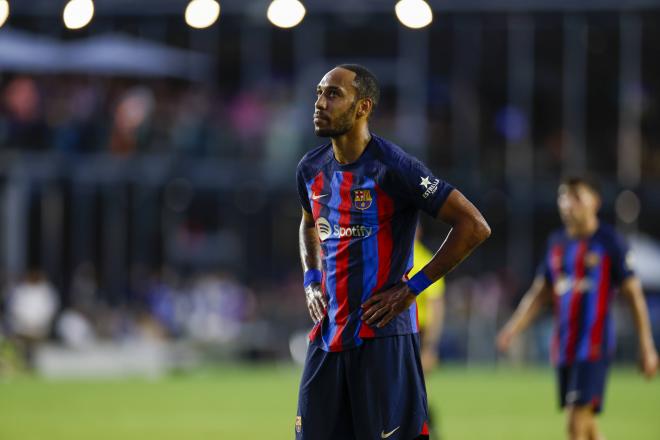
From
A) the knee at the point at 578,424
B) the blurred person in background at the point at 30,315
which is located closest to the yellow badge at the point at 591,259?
the knee at the point at 578,424

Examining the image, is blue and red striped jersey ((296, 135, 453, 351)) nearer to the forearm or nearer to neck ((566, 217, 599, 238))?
the forearm

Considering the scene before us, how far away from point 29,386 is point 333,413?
1552 centimetres

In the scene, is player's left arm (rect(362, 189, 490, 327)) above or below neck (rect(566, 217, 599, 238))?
below

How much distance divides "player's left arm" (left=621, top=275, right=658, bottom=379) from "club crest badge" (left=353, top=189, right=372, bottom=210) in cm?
396

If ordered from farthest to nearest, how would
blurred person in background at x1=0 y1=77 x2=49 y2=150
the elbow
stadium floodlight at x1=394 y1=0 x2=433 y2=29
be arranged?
1. blurred person in background at x1=0 y1=77 x2=49 y2=150
2. stadium floodlight at x1=394 y1=0 x2=433 y2=29
3. the elbow

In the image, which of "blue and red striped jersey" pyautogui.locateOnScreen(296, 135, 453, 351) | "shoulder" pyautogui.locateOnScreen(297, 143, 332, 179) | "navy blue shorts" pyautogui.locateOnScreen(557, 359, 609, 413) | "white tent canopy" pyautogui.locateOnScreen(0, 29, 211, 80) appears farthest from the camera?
"white tent canopy" pyautogui.locateOnScreen(0, 29, 211, 80)

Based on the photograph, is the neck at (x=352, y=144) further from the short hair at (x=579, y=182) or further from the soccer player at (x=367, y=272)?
the short hair at (x=579, y=182)

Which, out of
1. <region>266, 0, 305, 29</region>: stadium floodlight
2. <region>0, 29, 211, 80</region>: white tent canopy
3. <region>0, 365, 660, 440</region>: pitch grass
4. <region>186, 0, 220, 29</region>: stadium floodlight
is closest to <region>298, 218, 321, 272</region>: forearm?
<region>266, 0, 305, 29</region>: stadium floodlight

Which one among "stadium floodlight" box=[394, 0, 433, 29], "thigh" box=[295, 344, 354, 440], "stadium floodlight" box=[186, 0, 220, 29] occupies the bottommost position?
"thigh" box=[295, 344, 354, 440]

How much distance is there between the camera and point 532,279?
3456cm

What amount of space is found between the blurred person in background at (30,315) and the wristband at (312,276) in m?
18.0

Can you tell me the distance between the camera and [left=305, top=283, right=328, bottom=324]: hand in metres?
6.62

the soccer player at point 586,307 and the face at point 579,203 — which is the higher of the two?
the face at point 579,203

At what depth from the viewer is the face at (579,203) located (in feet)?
32.6
